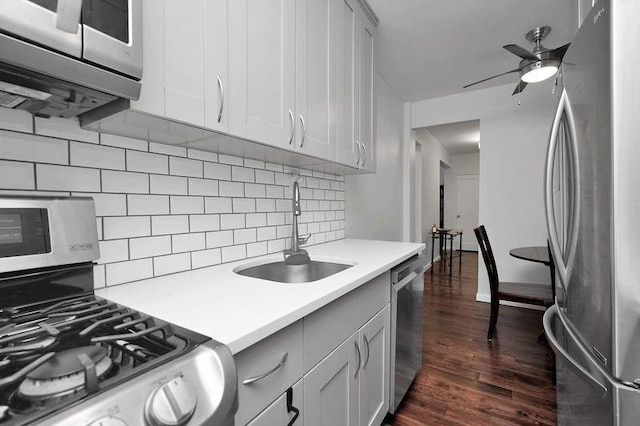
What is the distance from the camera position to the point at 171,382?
0.45m

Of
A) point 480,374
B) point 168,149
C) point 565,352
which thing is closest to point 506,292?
point 480,374

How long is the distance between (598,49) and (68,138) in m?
1.58

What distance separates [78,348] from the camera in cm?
51

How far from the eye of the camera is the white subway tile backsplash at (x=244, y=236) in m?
1.44

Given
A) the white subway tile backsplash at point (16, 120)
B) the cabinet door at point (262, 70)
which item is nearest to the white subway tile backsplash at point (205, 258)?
the cabinet door at point (262, 70)

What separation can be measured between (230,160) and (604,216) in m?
1.38

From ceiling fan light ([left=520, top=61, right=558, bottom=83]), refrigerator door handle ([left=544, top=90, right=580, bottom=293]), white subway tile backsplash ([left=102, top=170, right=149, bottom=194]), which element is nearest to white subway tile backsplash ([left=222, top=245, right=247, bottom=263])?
white subway tile backsplash ([left=102, top=170, right=149, bottom=194])

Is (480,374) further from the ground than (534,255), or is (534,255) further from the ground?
(534,255)

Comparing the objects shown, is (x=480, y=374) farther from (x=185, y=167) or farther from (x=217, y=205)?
(x=185, y=167)

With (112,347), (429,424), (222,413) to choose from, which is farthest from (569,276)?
(112,347)

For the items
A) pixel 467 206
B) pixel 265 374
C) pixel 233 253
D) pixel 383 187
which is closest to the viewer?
pixel 265 374

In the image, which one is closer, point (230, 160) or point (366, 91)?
point (230, 160)

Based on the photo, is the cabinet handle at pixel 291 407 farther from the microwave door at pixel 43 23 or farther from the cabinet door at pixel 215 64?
the microwave door at pixel 43 23

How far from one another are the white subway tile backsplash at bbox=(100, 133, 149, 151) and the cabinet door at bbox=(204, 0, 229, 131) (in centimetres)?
32
